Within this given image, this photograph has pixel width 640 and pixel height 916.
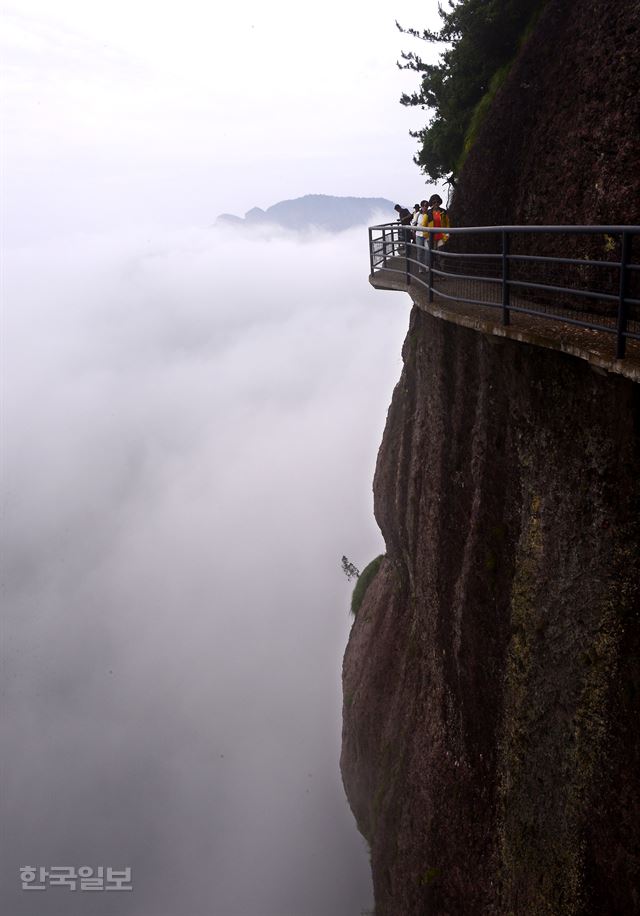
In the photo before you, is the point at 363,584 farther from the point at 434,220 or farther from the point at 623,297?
the point at 623,297

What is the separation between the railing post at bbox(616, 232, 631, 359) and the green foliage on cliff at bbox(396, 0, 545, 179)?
545 inches

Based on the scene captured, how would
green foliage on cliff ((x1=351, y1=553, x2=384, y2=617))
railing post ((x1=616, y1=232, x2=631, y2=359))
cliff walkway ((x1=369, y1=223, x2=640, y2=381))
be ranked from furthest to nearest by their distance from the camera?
green foliage on cliff ((x1=351, y1=553, x2=384, y2=617)) → cliff walkway ((x1=369, y1=223, x2=640, y2=381)) → railing post ((x1=616, y1=232, x2=631, y2=359))

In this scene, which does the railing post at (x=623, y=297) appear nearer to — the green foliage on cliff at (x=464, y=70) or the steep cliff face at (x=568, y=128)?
the steep cliff face at (x=568, y=128)

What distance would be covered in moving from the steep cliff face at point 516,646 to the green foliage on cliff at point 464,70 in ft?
29.3

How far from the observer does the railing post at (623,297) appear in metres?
5.39

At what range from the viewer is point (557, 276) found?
9977mm

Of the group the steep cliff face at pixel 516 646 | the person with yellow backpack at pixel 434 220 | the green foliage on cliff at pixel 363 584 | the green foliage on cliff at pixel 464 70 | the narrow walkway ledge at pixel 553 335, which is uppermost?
the green foliage on cliff at pixel 464 70

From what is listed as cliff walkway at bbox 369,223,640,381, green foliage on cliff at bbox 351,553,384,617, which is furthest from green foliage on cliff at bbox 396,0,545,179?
green foliage on cliff at bbox 351,553,384,617

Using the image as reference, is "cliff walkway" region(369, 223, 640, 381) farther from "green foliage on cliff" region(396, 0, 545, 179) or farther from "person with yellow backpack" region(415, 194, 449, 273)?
"green foliage on cliff" region(396, 0, 545, 179)

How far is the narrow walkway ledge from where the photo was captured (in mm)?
5945

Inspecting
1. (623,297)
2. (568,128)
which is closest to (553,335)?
(623,297)

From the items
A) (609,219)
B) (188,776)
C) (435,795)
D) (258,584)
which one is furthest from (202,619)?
(609,219)

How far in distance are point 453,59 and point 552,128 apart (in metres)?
9.42

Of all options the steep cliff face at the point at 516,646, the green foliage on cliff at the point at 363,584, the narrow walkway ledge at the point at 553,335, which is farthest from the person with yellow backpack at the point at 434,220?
the green foliage on cliff at the point at 363,584
